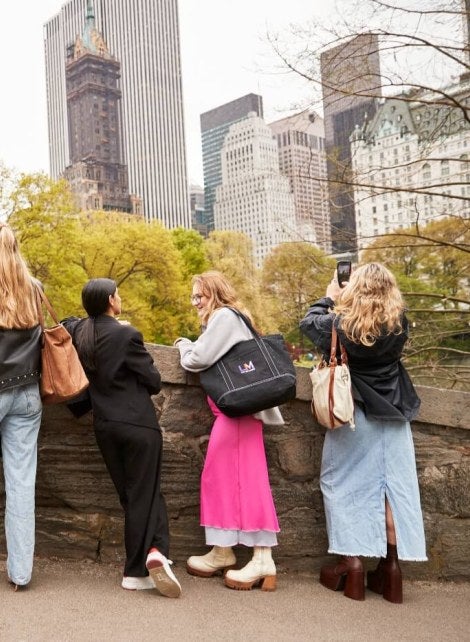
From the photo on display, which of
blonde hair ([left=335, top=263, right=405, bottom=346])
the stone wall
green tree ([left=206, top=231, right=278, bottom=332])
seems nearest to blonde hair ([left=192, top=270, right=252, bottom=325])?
the stone wall

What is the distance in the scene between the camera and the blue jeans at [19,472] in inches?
137

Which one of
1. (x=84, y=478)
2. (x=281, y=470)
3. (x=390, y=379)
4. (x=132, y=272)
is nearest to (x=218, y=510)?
(x=281, y=470)

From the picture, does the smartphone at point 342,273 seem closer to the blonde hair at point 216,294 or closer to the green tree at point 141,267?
the blonde hair at point 216,294

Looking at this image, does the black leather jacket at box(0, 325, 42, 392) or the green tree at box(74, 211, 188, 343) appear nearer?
the black leather jacket at box(0, 325, 42, 392)

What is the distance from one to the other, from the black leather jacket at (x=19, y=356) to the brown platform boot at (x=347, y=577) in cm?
191

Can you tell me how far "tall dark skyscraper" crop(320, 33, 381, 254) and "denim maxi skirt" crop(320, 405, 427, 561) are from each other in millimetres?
4426

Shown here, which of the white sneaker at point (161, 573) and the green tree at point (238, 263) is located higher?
the green tree at point (238, 263)

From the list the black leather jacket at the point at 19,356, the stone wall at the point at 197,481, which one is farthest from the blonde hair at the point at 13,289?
the stone wall at the point at 197,481

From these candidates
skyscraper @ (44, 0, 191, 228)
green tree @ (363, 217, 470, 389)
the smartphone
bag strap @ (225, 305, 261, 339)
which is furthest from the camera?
skyscraper @ (44, 0, 191, 228)

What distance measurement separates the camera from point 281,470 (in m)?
4.11

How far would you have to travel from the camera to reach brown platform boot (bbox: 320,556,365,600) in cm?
366

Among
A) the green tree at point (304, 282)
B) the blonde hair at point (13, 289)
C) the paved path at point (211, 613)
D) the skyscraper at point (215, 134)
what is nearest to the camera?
the paved path at point (211, 613)

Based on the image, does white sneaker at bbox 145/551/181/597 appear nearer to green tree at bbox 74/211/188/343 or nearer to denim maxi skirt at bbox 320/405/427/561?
denim maxi skirt at bbox 320/405/427/561

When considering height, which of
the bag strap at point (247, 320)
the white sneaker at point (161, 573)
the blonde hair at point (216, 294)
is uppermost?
the blonde hair at point (216, 294)
